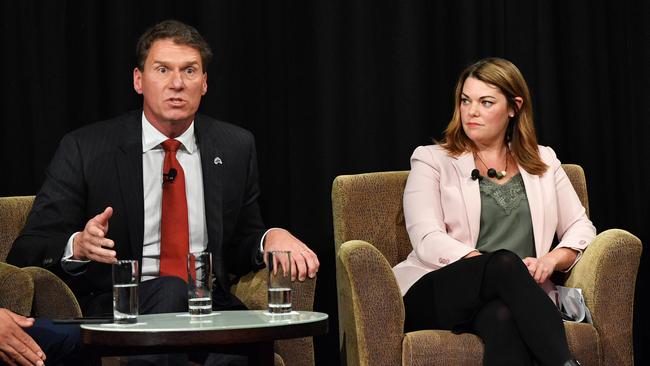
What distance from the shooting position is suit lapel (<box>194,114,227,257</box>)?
3.37 metres

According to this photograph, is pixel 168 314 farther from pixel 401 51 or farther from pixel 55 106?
pixel 401 51

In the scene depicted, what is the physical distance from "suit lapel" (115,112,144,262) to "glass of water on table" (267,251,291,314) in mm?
686

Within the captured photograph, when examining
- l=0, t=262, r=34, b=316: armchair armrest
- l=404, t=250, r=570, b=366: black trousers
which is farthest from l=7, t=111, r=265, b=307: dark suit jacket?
l=404, t=250, r=570, b=366: black trousers

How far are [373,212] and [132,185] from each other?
2.83ft

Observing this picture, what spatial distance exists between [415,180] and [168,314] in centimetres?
119

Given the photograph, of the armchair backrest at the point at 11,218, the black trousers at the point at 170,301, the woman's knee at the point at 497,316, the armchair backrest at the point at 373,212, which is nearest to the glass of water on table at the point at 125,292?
the black trousers at the point at 170,301

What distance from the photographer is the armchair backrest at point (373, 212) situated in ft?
12.1

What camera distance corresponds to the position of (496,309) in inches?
126

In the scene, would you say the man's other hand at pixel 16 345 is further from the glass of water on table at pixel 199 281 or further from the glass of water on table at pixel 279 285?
the glass of water on table at pixel 279 285

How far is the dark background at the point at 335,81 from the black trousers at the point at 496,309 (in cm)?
87

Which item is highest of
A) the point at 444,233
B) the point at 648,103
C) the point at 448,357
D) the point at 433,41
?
the point at 433,41

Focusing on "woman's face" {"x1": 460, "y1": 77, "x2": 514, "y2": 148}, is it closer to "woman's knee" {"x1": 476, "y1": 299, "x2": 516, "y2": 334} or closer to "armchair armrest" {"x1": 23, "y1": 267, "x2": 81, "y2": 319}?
"woman's knee" {"x1": 476, "y1": 299, "x2": 516, "y2": 334}

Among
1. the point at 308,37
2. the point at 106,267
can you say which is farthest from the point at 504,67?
the point at 106,267

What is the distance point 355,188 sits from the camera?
3.71 meters
